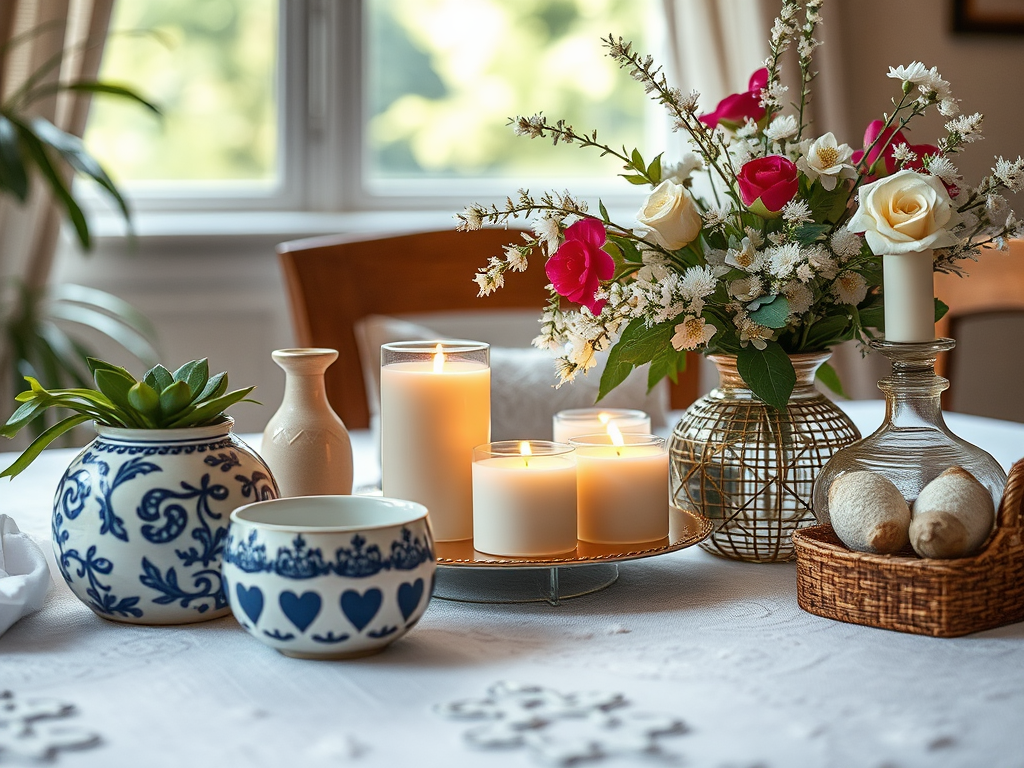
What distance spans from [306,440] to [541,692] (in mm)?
314

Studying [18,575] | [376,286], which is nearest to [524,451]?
[18,575]

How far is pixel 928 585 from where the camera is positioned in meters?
0.67

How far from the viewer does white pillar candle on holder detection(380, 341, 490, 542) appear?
80 centimetres

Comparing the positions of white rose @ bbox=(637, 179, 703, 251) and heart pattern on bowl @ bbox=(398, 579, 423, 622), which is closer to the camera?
heart pattern on bowl @ bbox=(398, 579, 423, 622)

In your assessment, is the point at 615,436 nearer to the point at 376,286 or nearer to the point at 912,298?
the point at 912,298

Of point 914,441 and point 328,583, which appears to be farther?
point 914,441

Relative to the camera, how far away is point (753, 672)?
0.62 metres

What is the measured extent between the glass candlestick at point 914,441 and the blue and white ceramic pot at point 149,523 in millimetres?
412

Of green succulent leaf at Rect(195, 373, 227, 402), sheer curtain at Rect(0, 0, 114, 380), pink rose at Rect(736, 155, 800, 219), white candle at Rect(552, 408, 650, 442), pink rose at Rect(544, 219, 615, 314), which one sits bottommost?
white candle at Rect(552, 408, 650, 442)

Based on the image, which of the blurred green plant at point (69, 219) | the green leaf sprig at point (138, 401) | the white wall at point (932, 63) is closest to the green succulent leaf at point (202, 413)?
the green leaf sprig at point (138, 401)

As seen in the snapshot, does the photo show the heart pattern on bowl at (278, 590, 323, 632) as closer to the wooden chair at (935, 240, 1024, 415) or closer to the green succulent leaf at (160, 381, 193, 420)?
the green succulent leaf at (160, 381, 193, 420)

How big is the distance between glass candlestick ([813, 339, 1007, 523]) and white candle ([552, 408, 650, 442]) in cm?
18

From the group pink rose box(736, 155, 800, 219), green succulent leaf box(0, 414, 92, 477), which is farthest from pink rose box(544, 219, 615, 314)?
green succulent leaf box(0, 414, 92, 477)

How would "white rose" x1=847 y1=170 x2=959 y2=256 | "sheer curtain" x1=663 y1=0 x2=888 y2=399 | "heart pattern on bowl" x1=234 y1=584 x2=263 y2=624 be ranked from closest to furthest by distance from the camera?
1. "heart pattern on bowl" x1=234 y1=584 x2=263 y2=624
2. "white rose" x1=847 y1=170 x2=959 y2=256
3. "sheer curtain" x1=663 y1=0 x2=888 y2=399
